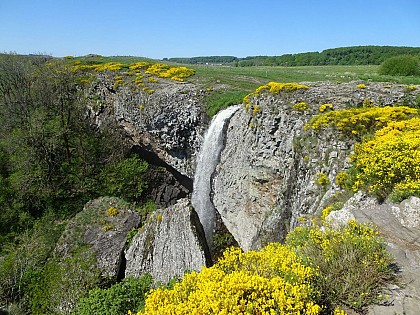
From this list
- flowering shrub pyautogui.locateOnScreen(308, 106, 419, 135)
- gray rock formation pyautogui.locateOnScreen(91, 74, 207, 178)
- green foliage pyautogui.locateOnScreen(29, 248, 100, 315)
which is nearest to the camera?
flowering shrub pyautogui.locateOnScreen(308, 106, 419, 135)

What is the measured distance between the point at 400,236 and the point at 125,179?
78.1ft

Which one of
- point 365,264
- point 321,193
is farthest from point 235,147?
point 365,264

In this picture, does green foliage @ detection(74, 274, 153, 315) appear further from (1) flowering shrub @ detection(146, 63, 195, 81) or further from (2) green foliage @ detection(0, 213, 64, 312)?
(1) flowering shrub @ detection(146, 63, 195, 81)

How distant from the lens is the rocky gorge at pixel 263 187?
7.27m

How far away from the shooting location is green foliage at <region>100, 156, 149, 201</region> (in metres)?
27.1

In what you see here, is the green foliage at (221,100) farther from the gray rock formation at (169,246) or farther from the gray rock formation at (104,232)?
the gray rock formation at (104,232)

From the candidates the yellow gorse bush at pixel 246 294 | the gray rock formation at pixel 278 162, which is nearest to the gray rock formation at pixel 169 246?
the gray rock formation at pixel 278 162

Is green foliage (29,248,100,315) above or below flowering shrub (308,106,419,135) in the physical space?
below

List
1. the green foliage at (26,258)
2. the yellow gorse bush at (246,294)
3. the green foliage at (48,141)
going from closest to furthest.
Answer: the yellow gorse bush at (246,294), the green foliage at (26,258), the green foliage at (48,141)

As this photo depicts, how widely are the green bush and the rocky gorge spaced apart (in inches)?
550

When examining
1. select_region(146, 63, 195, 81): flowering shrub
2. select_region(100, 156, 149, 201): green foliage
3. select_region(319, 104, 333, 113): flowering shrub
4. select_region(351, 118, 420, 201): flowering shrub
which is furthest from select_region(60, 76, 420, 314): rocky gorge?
select_region(146, 63, 195, 81): flowering shrub

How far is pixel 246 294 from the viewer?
4348 millimetres

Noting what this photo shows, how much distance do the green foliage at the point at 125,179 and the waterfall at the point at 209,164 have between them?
8133 mm

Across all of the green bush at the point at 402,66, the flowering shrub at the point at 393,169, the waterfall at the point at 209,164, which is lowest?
the waterfall at the point at 209,164
